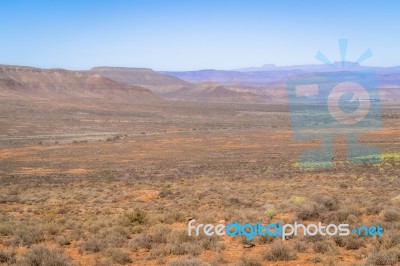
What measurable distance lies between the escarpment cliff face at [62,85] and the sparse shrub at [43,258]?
14209cm

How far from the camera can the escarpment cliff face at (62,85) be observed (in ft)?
481

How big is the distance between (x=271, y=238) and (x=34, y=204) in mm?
11517

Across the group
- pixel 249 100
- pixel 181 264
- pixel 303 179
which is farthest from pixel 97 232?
pixel 249 100

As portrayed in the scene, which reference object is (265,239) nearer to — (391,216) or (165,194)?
(391,216)

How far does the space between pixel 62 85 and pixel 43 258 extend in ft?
533

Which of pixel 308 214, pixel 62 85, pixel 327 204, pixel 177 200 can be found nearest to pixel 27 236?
pixel 308 214

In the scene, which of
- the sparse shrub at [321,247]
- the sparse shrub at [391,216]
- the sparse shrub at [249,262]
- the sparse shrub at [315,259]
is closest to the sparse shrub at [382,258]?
the sparse shrub at [315,259]

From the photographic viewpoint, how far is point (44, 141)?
179 ft

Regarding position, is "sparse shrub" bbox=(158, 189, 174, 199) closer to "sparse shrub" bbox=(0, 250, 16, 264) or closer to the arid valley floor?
the arid valley floor

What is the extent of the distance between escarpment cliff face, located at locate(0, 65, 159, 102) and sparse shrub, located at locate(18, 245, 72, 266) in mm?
142089

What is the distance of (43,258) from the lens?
7.38m

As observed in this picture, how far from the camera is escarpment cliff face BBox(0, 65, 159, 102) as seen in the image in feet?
481

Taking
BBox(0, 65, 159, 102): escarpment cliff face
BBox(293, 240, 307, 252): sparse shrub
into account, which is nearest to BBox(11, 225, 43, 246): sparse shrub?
BBox(293, 240, 307, 252): sparse shrub

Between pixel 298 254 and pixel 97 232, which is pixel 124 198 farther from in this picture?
pixel 298 254
